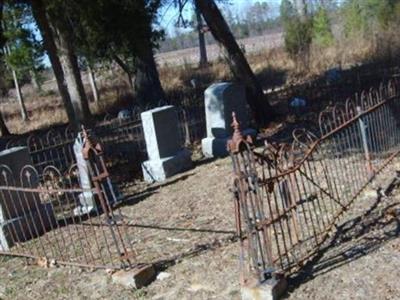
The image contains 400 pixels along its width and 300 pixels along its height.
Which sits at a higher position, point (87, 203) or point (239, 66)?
point (239, 66)

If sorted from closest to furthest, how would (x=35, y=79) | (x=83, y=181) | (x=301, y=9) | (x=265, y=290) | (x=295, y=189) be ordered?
(x=265, y=290), (x=295, y=189), (x=83, y=181), (x=301, y=9), (x=35, y=79)

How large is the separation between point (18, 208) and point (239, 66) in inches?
268

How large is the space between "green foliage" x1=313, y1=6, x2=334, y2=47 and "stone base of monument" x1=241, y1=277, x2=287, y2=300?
21.1m

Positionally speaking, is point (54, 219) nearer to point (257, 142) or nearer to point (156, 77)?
point (257, 142)

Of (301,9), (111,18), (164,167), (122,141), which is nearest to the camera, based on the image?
(164,167)

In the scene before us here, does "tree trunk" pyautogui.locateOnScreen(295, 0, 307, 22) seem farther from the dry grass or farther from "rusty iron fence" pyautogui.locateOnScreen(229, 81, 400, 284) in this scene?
"rusty iron fence" pyautogui.locateOnScreen(229, 81, 400, 284)

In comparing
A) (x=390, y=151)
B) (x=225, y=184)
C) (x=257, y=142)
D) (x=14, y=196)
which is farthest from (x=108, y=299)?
(x=257, y=142)

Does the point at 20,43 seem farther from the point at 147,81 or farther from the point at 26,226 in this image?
the point at 26,226

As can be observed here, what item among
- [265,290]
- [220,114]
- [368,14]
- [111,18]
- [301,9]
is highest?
[111,18]

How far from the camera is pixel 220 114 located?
10578 mm

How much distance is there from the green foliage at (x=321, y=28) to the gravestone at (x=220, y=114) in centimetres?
1477

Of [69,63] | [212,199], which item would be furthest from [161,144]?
[69,63]

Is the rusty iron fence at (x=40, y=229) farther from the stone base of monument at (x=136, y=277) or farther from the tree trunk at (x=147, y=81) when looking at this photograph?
the tree trunk at (x=147, y=81)

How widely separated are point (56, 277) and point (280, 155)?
2.70 metres
